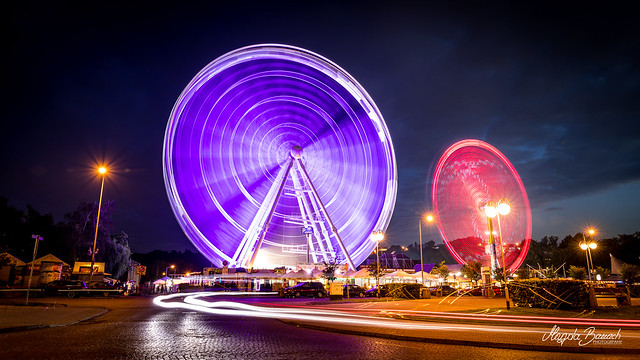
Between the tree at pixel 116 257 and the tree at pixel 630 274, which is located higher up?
the tree at pixel 116 257

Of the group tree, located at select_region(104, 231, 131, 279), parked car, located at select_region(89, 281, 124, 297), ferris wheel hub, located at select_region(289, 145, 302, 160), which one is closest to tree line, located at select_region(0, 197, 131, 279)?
tree, located at select_region(104, 231, 131, 279)

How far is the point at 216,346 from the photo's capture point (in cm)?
750

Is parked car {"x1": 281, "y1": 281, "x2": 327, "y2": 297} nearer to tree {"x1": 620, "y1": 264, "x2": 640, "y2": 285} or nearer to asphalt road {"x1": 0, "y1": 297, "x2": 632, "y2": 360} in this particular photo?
asphalt road {"x1": 0, "y1": 297, "x2": 632, "y2": 360}

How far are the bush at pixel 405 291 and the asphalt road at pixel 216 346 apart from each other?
53.5 feet

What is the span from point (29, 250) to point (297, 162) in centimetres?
5039

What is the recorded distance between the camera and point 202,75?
2931 cm

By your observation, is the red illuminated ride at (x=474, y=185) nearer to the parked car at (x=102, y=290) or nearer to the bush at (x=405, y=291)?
the bush at (x=405, y=291)

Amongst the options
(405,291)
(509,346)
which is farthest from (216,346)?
(405,291)

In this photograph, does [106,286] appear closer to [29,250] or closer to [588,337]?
[588,337]

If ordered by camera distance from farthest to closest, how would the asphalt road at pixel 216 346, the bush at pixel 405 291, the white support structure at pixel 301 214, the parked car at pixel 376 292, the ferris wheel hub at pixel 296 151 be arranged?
the ferris wheel hub at pixel 296 151
the white support structure at pixel 301 214
the parked car at pixel 376 292
the bush at pixel 405 291
the asphalt road at pixel 216 346

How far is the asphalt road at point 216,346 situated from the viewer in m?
6.57

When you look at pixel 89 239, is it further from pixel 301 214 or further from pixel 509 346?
pixel 509 346

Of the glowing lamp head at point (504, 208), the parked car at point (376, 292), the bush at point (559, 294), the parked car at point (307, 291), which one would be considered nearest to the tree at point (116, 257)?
the parked car at point (307, 291)

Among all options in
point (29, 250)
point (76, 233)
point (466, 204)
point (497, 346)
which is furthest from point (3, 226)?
point (497, 346)
